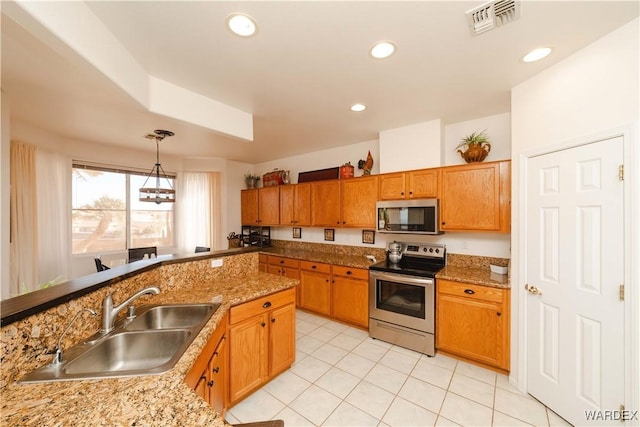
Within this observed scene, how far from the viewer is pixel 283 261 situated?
401 cm

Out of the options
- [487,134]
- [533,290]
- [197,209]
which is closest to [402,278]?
[533,290]

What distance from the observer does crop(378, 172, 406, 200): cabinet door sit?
311cm

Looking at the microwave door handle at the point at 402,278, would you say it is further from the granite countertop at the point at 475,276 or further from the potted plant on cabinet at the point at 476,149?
the potted plant on cabinet at the point at 476,149

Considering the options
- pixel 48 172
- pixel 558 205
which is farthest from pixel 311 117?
pixel 48 172

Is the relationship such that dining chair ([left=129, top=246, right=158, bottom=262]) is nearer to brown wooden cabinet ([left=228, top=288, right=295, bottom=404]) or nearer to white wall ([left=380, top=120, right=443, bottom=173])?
brown wooden cabinet ([left=228, top=288, right=295, bottom=404])

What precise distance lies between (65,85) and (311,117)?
7.16 ft

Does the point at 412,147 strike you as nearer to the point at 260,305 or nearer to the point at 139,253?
the point at 260,305

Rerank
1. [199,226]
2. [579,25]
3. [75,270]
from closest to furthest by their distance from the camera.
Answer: [579,25], [75,270], [199,226]

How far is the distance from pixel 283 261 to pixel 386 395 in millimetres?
2398

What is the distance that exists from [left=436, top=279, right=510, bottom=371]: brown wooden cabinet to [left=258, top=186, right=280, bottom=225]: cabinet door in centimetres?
296

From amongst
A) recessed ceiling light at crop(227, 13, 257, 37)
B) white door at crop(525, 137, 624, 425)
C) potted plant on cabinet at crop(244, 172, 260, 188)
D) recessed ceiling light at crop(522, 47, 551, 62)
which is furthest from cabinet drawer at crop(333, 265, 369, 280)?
potted plant on cabinet at crop(244, 172, 260, 188)

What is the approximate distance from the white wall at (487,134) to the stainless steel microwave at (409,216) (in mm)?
691

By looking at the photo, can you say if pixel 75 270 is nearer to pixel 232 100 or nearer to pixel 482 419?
pixel 232 100

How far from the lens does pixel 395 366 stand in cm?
245
